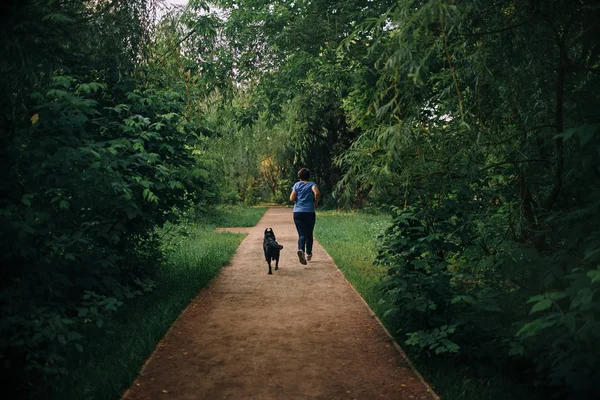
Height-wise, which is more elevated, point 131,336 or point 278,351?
point 131,336

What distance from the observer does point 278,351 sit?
213 inches

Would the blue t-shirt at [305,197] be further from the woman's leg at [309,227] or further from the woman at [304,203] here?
the woman's leg at [309,227]

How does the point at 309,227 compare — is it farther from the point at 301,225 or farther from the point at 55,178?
the point at 55,178

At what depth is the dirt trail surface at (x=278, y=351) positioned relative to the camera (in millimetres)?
4414

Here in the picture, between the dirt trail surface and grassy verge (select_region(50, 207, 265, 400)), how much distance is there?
5.6 inches

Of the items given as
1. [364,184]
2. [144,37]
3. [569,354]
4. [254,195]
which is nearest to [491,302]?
[569,354]

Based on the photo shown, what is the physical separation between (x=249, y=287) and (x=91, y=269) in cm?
407

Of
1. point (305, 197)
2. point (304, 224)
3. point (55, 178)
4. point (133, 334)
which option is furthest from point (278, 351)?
point (305, 197)

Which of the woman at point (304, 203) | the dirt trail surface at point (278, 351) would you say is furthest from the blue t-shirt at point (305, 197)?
the dirt trail surface at point (278, 351)

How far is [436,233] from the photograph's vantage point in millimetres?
5516

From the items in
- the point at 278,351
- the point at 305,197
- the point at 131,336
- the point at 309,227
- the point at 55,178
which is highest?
the point at 55,178

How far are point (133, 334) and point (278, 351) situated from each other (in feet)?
5.52

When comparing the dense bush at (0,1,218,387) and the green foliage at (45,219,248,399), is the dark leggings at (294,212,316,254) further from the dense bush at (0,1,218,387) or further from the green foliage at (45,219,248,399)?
the dense bush at (0,1,218,387)

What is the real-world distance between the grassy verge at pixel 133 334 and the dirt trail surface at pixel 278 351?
0.14m
